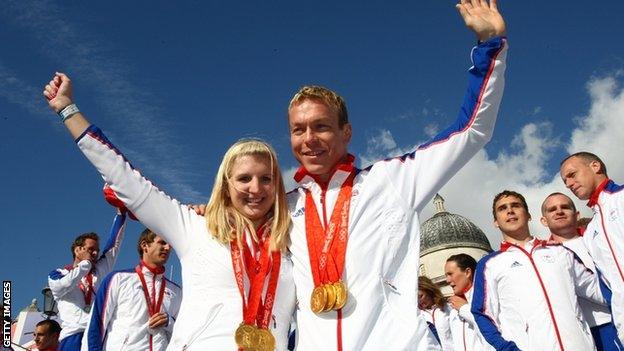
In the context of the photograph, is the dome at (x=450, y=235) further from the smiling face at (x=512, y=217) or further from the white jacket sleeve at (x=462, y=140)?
the white jacket sleeve at (x=462, y=140)

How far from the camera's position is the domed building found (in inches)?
2087

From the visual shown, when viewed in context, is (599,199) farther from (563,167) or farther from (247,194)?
(247,194)

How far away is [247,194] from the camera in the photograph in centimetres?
332

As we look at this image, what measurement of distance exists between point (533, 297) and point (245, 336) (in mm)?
3913

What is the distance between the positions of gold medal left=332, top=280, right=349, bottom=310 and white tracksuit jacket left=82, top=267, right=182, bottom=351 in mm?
4880

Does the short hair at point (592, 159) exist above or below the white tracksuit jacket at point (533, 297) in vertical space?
above

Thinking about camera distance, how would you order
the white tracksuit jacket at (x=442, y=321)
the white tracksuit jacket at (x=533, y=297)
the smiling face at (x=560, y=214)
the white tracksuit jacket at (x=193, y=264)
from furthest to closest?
the white tracksuit jacket at (x=442, y=321) < the smiling face at (x=560, y=214) < the white tracksuit jacket at (x=533, y=297) < the white tracksuit jacket at (x=193, y=264)

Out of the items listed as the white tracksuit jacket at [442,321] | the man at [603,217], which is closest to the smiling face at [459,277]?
the white tracksuit jacket at [442,321]

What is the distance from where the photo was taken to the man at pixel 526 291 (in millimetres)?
5574

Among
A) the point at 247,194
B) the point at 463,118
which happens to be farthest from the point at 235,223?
the point at 463,118

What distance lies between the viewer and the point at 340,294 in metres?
2.85

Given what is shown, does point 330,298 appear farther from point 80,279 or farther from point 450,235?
point 450,235

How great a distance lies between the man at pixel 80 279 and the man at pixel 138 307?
111 cm

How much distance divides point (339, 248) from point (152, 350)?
4.84m
